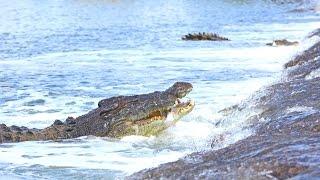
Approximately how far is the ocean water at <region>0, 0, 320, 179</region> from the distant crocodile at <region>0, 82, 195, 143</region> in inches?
9.3

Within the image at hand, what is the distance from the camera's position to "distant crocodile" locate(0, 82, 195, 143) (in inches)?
487

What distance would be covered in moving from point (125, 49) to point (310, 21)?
19615 millimetres

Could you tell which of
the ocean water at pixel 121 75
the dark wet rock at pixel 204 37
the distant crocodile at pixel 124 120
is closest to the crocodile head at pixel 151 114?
the distant crocodile at pixel 124 120

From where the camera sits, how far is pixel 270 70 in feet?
75.8

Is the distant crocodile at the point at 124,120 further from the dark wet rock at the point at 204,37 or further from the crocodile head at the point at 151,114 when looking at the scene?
the dark wet rock at the point at 204,37

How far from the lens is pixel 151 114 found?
1268cm

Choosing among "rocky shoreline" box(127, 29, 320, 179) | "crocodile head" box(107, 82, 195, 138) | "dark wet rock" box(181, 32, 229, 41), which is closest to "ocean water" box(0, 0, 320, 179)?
"crocodile head" box(107, 82, 195, 138)

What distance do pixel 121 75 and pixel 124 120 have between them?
37.1 feet

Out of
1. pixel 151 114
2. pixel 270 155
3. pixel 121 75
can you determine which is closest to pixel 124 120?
pixel 151 114

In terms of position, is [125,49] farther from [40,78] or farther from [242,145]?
[242,145]

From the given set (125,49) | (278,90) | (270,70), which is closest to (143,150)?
(278,90)

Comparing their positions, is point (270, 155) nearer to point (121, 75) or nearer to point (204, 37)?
point (121, 75)

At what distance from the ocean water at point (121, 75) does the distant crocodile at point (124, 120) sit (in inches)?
9.3

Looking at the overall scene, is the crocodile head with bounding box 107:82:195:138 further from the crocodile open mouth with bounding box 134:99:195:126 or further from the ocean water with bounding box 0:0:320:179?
the ocean water with bounding box 0:0:320:179
